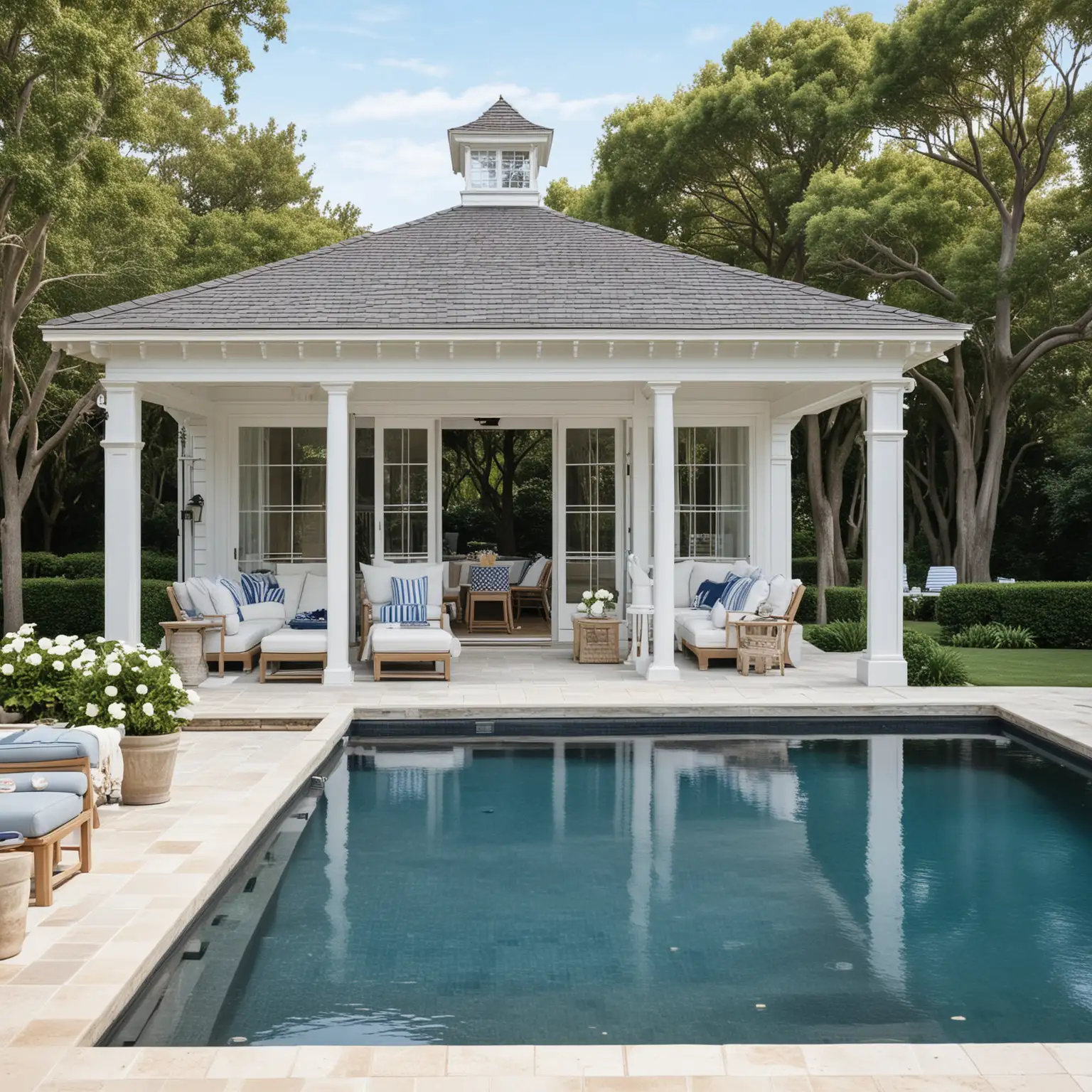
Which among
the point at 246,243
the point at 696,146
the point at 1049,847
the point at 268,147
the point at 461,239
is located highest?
the point at 268,147

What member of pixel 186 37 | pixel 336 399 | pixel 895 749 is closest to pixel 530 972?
pixel 895 749

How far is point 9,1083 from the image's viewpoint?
3055mm

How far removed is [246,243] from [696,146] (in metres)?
8.23

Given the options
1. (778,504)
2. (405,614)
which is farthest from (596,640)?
(778,504)

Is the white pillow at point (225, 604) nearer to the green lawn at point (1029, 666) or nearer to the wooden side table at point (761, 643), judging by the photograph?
the wooden side table at point (761, 643)

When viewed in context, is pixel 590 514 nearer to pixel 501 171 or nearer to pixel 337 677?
pixel 337 677

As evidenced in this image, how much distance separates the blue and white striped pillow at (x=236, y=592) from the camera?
1148cm

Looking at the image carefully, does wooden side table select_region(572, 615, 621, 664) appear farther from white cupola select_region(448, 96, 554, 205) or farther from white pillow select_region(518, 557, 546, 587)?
white cupola select_region(448, 96, 554, 205)

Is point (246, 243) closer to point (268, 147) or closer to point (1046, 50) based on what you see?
point (268, 147)

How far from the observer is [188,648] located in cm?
1048

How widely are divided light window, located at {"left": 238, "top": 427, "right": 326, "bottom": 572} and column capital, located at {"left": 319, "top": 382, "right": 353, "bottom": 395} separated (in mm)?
2683

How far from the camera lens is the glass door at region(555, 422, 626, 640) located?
13.2 meters

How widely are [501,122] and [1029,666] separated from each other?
29.7 feet

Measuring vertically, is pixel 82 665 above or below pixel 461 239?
below
